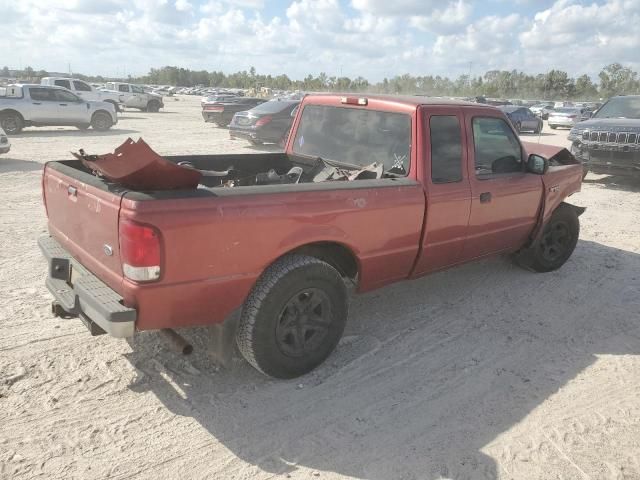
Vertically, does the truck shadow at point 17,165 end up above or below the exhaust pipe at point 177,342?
below

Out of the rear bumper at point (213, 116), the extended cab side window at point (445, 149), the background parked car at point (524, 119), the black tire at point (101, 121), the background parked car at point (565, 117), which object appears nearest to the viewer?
the extended cab side window at point (445, 149)

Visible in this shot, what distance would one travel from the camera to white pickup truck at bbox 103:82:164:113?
3136 cm

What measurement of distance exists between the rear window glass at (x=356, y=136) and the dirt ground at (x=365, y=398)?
138cm

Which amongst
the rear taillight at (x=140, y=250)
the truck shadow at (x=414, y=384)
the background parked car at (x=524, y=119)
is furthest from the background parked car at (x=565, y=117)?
the rear taillight at (x=140, y=250)

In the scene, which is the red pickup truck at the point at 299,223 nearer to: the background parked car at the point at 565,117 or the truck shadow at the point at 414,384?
the truck shadow at the point at 414,384

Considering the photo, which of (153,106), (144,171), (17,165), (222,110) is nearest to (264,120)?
(17,165)

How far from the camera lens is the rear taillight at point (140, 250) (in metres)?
2.66

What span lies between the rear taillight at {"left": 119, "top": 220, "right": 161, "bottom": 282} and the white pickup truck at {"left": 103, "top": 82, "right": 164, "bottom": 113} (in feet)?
103

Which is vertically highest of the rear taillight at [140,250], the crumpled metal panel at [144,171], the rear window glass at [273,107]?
the rear window glass at [273,107]

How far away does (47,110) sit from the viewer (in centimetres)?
1769

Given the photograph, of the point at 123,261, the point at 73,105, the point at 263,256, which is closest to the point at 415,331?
the point at 263,256

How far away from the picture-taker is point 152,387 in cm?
338

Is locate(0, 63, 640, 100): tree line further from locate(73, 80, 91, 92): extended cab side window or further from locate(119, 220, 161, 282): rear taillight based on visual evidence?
locate(119, 220, 161, 282): rear taillight

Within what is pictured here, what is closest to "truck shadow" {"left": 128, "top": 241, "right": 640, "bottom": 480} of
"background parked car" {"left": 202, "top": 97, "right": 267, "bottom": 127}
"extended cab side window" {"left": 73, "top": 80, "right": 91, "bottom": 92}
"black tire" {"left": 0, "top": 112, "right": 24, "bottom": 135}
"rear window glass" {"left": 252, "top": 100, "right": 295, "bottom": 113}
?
"rear window glass" {"left": 252, "top": 100, "right": 295, "bottom": 113}
